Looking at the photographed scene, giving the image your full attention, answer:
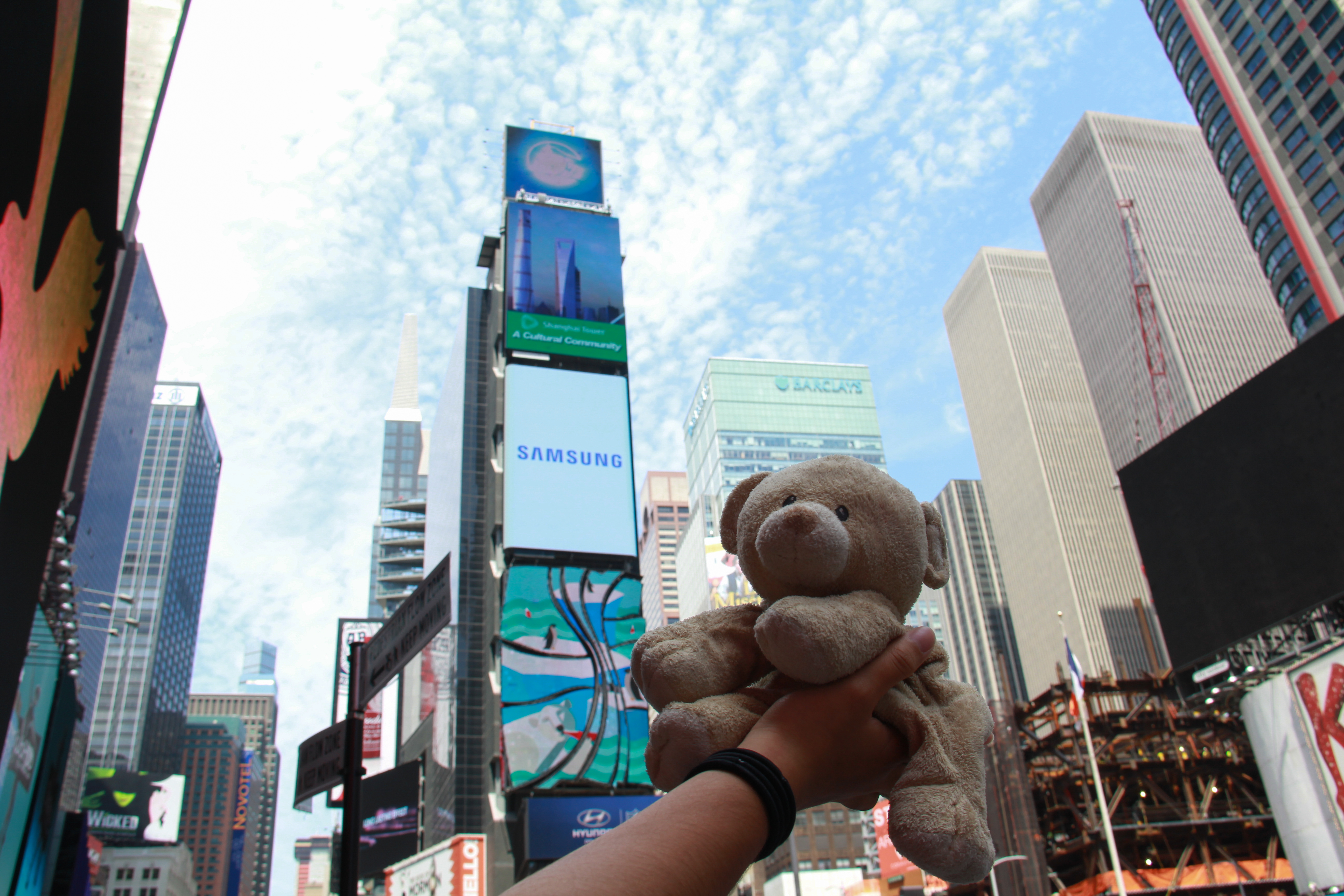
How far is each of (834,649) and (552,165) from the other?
45461mm

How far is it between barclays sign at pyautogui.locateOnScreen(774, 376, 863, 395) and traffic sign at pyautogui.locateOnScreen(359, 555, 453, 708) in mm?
126053

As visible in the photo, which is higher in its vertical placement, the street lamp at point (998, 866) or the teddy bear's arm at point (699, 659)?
the teddy bear's arm at point (699, 659)

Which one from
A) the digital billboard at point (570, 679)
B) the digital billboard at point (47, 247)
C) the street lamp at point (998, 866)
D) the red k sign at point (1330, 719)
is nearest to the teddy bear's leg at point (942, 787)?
the digital billboard at point (47, 247)

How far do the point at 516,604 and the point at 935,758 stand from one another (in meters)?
32.7

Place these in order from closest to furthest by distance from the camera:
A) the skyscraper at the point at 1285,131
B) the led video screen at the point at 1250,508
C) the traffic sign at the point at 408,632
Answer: the traffic sign at the point at 408,632 → the led video screen at the point at 1250,508 → the skyscraper at the point at 1285,131

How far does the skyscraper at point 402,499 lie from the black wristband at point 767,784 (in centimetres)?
8631

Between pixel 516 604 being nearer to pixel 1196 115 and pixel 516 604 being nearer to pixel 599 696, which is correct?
pixel 599 696

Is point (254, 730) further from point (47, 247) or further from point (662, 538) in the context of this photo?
point (47, 247)

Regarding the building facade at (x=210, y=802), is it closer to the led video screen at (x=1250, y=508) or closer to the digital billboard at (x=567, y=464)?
the digital billboard at (x=567, y=464)

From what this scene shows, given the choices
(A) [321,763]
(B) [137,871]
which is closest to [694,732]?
(A) [321,763]

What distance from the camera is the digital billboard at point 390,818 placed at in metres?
45.8

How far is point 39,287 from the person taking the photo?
5.95 meters

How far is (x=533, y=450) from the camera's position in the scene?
36.7 metres

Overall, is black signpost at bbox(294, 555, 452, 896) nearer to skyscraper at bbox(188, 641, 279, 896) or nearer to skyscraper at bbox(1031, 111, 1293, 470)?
skyscraper at bbox(1031, 111, 1293, 470)
